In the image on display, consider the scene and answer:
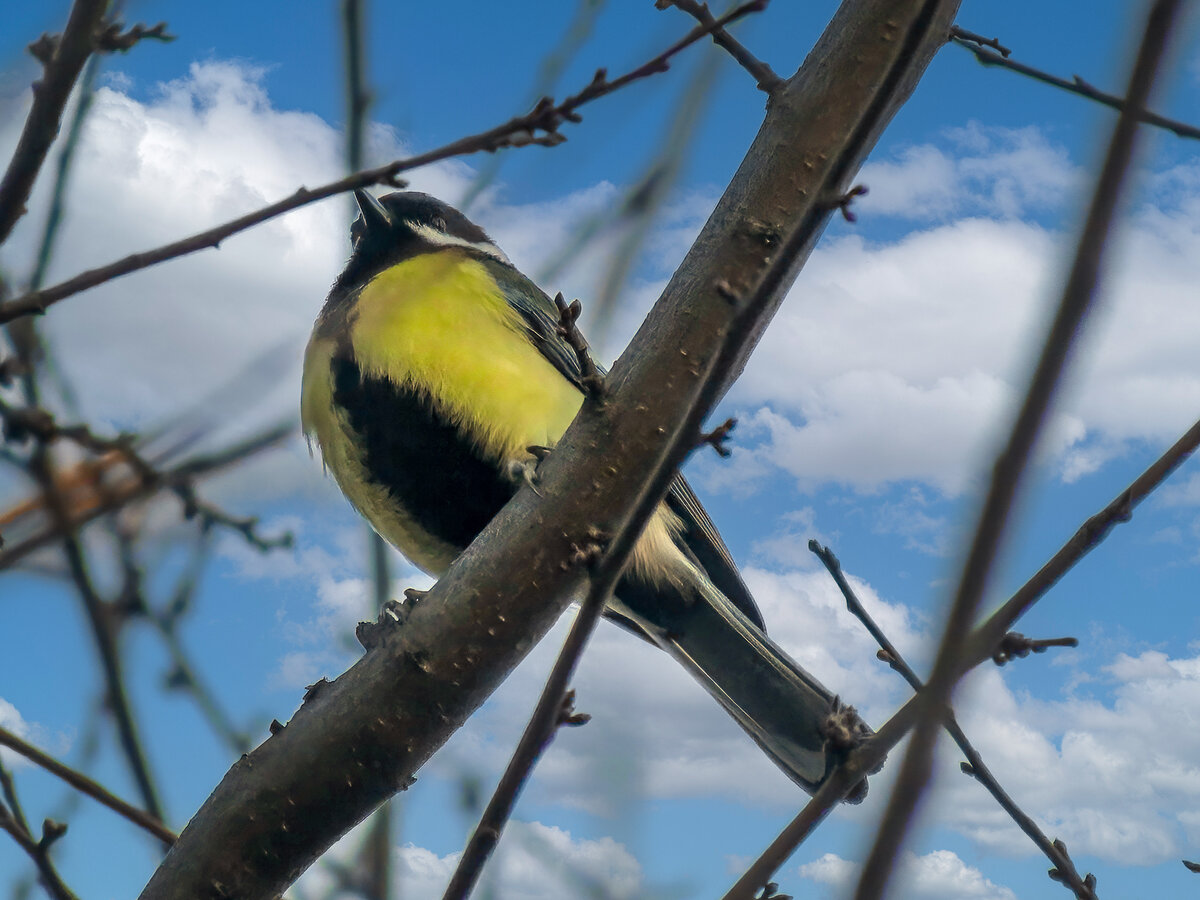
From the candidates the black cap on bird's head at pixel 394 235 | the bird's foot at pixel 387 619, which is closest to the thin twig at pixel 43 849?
the bird's foot at pixel 387 619

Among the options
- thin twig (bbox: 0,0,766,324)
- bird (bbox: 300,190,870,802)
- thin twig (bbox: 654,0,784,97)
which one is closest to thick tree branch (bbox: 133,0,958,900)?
thin twig (bbox: 654,0,784,97)

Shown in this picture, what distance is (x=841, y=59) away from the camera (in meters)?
1.78

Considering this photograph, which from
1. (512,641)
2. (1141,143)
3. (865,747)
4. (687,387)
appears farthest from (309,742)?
(1141,143)

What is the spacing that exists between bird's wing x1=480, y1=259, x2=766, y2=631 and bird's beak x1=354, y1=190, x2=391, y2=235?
639 millimetres

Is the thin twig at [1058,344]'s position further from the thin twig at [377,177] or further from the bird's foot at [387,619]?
the bird's foot at [387,619]

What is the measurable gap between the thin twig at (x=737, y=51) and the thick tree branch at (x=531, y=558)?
45 mm

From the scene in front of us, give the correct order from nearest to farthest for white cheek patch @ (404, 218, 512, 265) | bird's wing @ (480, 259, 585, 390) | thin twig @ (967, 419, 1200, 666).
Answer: thin twig @ (967, 419, 1200, 666)
bird's wing @ (480, 259, 585, 390)
white cheek patch @ (404, 218, 512, 265)

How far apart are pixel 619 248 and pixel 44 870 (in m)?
1.55

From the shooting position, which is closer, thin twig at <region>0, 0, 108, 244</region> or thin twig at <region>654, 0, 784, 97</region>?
thin twig at <region>0, 0, 108, 244</region>

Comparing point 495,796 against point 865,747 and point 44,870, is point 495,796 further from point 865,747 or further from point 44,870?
point 44,870

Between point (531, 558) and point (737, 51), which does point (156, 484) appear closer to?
point (531, 558)

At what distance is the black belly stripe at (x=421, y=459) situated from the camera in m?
2.69

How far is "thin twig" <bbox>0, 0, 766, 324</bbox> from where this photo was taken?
52.5 inches

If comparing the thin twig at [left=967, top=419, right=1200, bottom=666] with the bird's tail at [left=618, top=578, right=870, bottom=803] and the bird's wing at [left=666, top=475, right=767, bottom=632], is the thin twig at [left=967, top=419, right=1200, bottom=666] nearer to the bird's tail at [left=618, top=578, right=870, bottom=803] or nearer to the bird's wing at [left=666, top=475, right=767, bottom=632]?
the bird's tail at [left=618, top=578, right=870, bottom=803]
